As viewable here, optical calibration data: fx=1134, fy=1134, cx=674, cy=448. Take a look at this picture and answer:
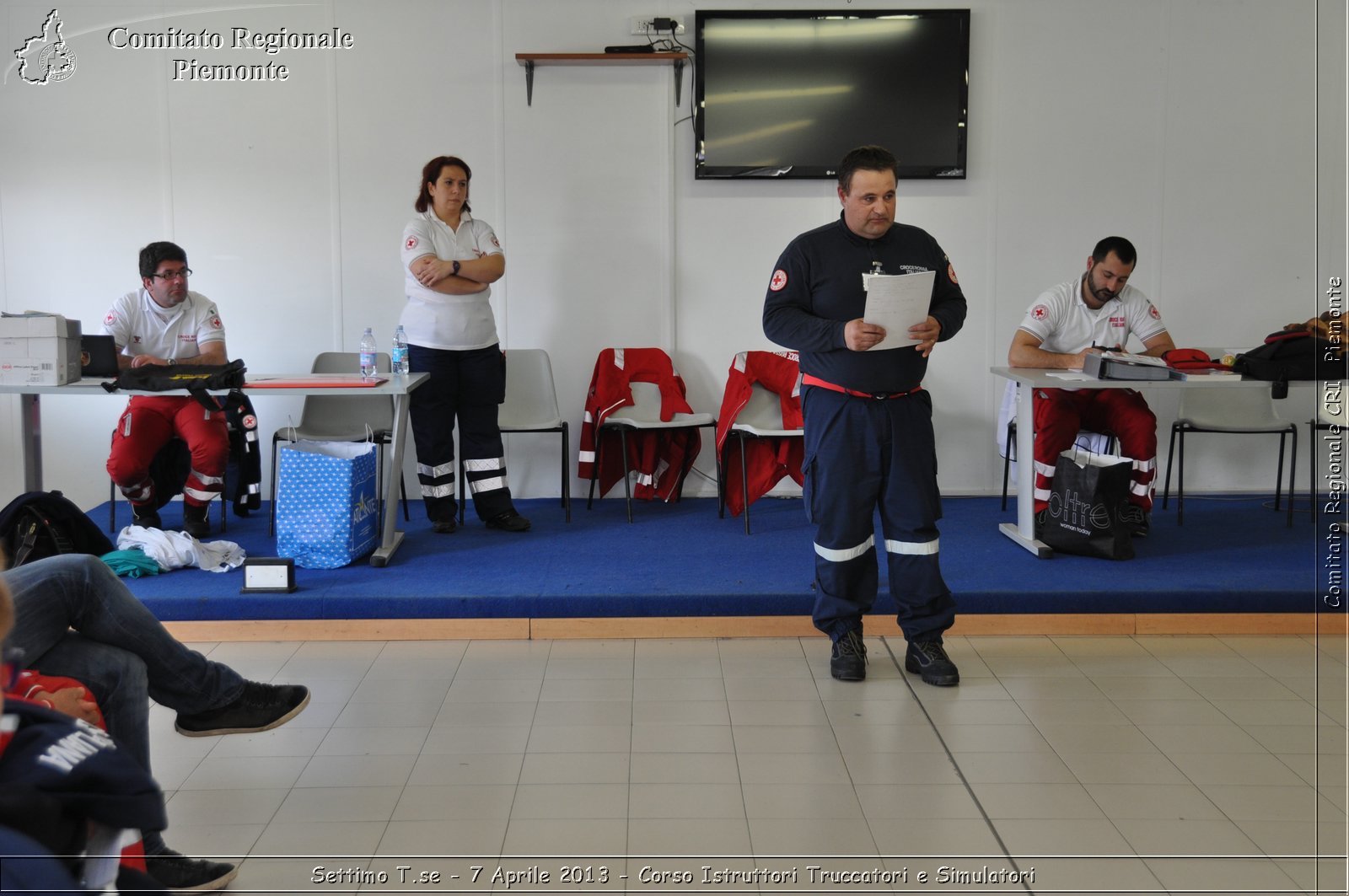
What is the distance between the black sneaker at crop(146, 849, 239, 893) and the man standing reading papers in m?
1.89

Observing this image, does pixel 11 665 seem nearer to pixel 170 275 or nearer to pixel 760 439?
pixel 170 275

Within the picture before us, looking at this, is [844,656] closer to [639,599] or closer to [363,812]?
[639,599]

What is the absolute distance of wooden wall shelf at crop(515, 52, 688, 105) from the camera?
562cm

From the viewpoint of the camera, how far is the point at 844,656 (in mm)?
3535

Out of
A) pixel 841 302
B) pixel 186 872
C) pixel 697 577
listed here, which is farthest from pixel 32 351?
pixel 841 302

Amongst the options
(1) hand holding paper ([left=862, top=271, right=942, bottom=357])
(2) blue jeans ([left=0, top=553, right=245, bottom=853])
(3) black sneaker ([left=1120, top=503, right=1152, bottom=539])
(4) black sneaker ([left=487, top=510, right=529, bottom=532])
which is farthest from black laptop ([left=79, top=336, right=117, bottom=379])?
(3) black sneaker ([left=1120, top=503, right=1152, bottom=539])

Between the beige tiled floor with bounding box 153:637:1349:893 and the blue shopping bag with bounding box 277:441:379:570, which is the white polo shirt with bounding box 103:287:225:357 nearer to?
the blue shopping bag with bounding box 277:441:379:570

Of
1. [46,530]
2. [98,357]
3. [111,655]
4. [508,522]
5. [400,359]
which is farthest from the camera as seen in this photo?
[508,522]

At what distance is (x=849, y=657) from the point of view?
3529mm

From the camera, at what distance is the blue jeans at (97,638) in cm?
214

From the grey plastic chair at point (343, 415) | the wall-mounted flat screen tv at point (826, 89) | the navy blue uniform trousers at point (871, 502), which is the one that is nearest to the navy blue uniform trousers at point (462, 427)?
the grey plastic chair at point (343, 415)

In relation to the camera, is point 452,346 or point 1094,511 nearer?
point 1094,511

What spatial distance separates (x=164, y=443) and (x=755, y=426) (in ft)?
8.84

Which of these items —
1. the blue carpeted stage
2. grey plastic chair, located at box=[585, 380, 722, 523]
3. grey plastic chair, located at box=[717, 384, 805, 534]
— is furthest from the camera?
grey plastic chair, located at box=[585, 380, 722, 523]
